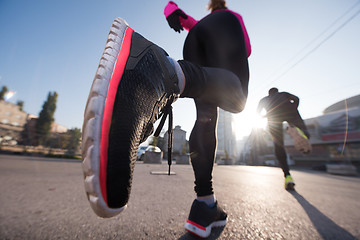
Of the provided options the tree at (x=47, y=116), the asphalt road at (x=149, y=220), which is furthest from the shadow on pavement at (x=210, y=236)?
the tree at (x=47, y=116)

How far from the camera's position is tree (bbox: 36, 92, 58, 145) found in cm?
2678

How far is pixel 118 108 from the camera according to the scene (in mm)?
346

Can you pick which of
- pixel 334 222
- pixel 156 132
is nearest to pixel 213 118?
pixel 156 132

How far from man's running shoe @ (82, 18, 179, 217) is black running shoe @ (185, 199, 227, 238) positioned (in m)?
0.34

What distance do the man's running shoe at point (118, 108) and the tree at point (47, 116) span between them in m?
33.8

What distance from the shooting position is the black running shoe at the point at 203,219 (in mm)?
554

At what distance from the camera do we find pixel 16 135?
760 inches

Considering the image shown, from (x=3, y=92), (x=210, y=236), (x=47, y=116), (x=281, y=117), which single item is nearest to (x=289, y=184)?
(x=281, y=117)

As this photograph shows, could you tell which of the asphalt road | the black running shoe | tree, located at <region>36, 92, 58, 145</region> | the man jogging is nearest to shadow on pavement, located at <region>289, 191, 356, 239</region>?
the asphalt road

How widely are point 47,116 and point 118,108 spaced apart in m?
35.4

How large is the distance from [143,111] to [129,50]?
0.54 ft

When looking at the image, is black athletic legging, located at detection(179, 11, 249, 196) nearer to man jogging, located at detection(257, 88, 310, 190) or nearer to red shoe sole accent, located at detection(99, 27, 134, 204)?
red shoe sole accent, located at detection(99, 27, 134, 204)

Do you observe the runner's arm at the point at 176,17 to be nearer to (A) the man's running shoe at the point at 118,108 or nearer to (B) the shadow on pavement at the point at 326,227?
(A) the man's running shoe at the point at 118,108

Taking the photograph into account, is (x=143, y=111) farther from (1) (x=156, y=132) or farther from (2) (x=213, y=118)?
(2) (x=213, y=118)
